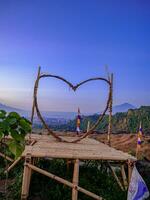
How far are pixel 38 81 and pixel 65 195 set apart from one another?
11.4ft

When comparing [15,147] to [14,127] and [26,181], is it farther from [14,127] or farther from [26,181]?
[26,181]

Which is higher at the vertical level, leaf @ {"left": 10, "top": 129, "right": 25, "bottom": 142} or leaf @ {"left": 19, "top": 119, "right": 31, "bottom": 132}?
leaf @ {"left": 19, "top": 119, "right": 31, "bottom": 132}

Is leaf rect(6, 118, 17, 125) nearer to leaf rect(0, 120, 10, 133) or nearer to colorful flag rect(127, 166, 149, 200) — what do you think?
leaf rect(0, 120, 10, 133)

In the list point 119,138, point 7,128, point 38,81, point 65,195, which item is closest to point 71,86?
point 38,81

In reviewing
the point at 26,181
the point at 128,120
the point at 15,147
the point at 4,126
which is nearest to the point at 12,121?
the point at 4,126

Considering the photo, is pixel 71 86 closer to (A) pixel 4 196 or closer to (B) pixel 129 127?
(A) pixel 4 196

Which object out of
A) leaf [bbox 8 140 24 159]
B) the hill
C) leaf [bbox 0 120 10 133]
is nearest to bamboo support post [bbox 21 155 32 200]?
leaf [bbox 8 140 24 159]

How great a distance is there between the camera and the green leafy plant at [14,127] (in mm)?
2717

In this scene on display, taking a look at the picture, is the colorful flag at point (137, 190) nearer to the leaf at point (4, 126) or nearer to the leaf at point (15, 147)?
the leaf at point (15, 147)

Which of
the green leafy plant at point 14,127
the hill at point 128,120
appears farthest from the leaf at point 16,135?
the hill at point 128,120

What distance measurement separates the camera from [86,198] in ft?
22.9

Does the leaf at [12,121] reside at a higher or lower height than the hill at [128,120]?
lower

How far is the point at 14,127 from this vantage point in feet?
9.15

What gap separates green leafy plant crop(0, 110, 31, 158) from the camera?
107 inches
